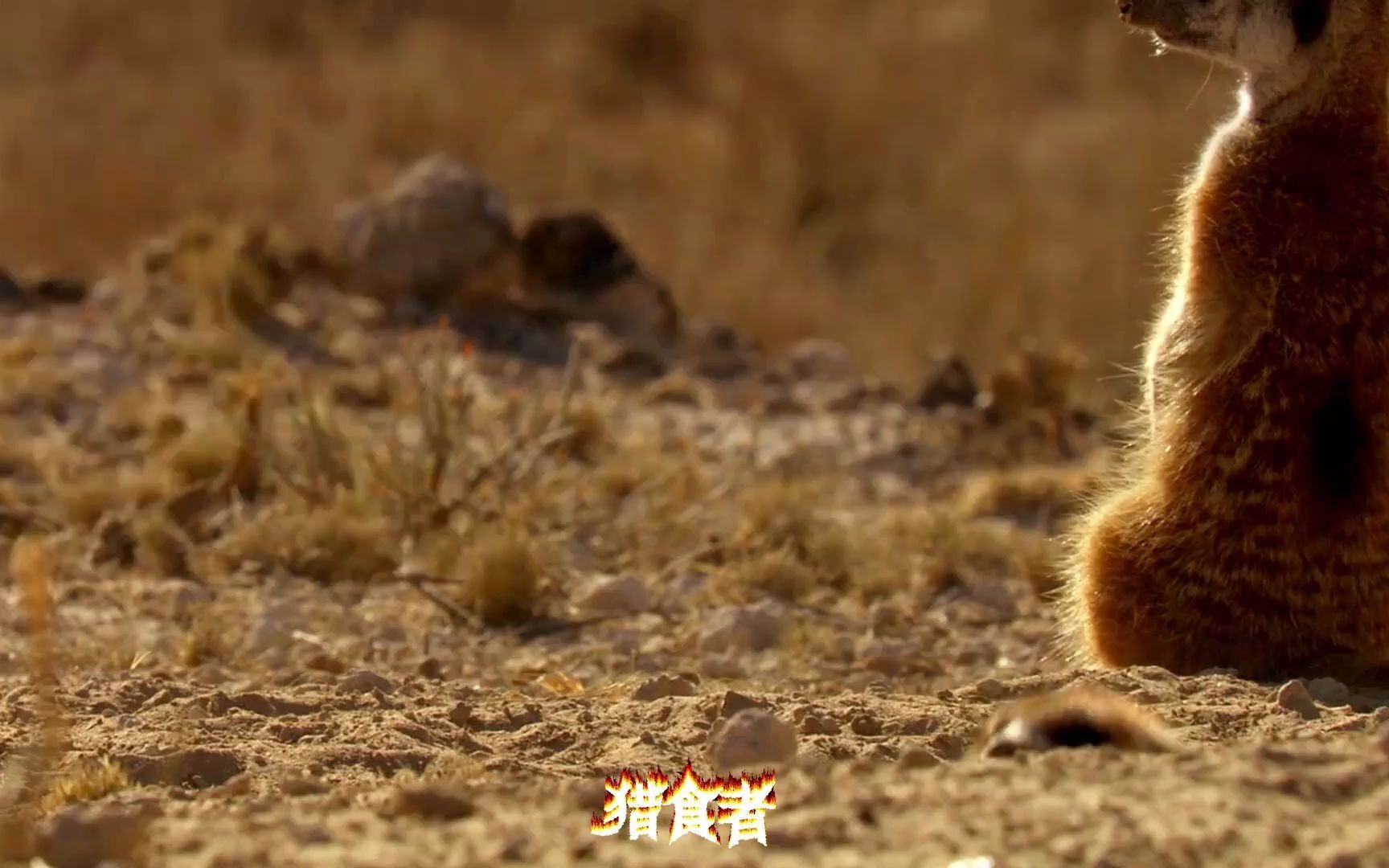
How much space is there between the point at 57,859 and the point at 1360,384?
2.64m

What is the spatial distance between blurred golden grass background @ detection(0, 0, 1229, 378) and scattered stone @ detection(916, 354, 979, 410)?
197 cm

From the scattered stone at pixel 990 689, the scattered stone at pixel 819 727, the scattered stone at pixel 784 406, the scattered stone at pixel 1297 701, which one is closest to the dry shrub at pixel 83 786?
the scattered stone at pixel 819 727

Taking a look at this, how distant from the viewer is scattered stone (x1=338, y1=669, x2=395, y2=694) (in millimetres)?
4875

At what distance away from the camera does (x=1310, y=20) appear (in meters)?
4.87

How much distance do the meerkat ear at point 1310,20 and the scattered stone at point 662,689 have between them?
72.1 inches

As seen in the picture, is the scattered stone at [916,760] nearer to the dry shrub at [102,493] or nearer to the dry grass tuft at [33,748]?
the dry grass tuft at [33,748]

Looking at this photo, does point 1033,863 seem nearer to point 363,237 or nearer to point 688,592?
point 688,592

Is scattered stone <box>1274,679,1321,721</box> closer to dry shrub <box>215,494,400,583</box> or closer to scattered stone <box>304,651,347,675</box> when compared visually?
scattered stone <box>304,651,347,675</box>

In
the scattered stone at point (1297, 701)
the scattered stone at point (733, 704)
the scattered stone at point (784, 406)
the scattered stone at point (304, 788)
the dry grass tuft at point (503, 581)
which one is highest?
the scattered stone at point (784, 406)

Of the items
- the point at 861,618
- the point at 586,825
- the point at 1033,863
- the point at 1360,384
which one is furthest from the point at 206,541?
the point at 1033,863

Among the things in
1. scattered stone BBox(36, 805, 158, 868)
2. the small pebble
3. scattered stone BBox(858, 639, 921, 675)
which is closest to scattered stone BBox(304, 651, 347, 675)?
scattered stone BBox(858, 639, 921, 675)

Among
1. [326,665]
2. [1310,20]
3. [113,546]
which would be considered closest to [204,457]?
[113,546]

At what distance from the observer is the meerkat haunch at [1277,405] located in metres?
4.50

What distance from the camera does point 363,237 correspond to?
399 inches
